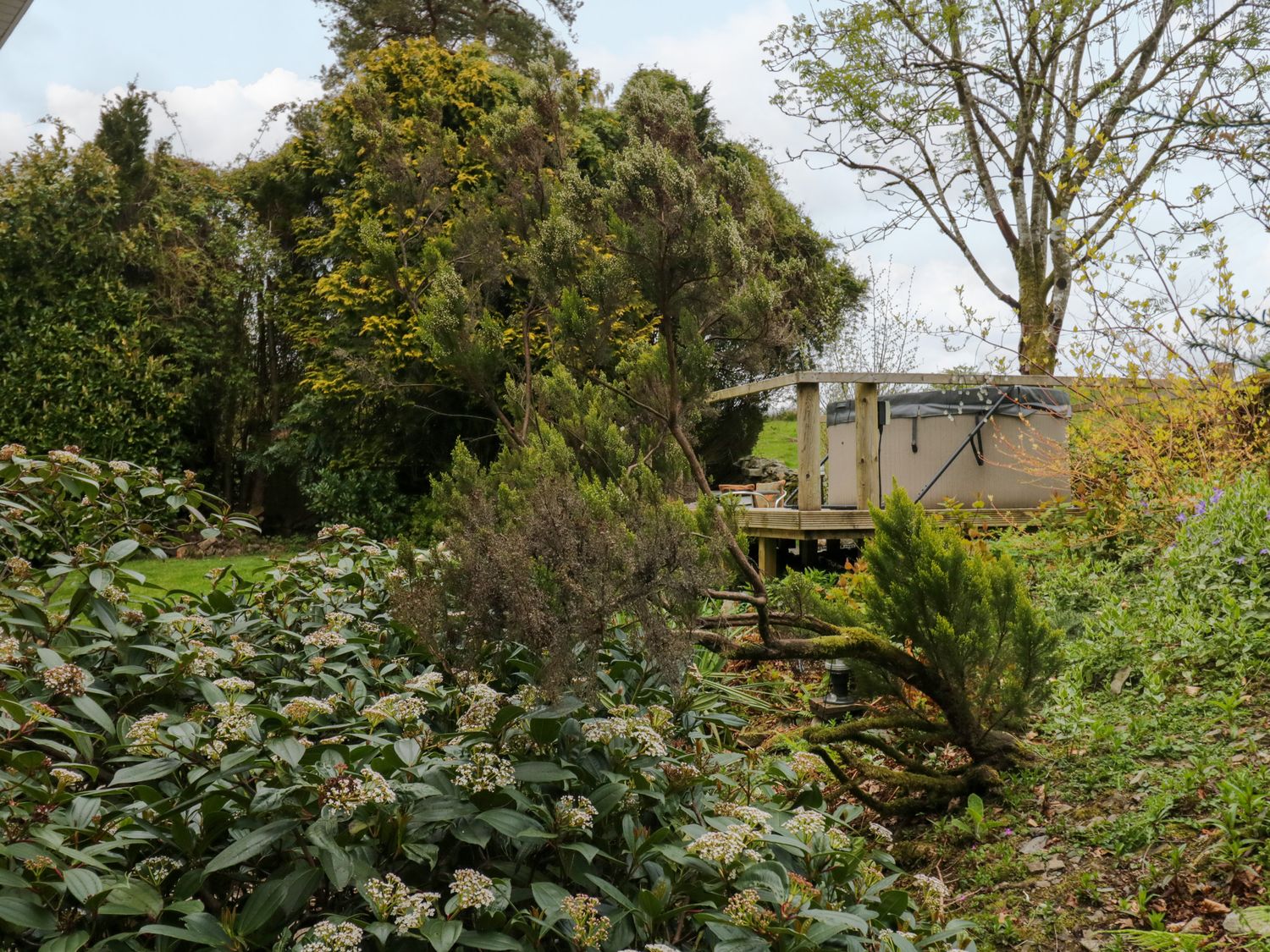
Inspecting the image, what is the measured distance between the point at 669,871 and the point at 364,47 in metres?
16.6

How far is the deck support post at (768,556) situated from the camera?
24.0 ft

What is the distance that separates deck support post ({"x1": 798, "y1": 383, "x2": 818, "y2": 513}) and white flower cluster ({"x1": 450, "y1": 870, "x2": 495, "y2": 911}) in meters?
5.44

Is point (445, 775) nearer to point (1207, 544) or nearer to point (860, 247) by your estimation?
point (1207, 544)

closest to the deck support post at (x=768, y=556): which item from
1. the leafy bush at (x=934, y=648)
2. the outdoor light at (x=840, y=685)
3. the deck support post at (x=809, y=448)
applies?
the deck support post at (x=809, y=448)

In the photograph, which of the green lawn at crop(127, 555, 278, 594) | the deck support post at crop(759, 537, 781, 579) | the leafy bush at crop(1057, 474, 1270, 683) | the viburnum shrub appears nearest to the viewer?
the viburnum shrub

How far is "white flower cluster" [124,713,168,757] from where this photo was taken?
1683 millimetres

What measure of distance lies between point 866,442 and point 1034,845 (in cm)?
427

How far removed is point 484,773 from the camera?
5.58 ft

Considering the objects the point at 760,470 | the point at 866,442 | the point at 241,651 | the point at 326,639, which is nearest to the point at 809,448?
the point at 866,442

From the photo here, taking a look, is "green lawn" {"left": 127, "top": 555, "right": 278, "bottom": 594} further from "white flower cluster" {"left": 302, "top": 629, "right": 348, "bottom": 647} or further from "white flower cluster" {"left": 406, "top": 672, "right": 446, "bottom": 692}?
"white flower cluster" {"left": 406, "top": 672, "right": 446, "bottom": 692}

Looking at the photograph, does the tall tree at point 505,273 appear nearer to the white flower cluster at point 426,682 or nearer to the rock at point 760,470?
the white flower cluster at point 426,682

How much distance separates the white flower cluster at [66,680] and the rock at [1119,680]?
3331 mm

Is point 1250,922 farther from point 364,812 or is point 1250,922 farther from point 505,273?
point 505,273

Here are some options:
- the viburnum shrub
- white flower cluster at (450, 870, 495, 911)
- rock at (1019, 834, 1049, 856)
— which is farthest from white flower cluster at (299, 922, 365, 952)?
rock at (1019, 834, 1049, 856)
